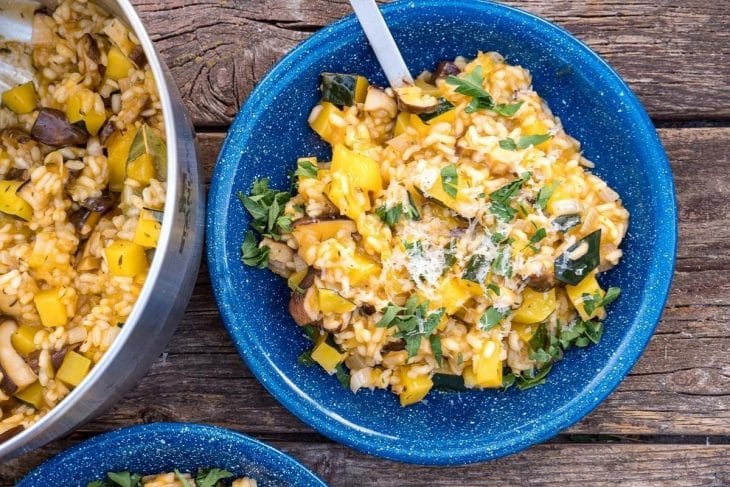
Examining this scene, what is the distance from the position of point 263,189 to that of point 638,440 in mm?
1193

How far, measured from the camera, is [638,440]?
2.35 m

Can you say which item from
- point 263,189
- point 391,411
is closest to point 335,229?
point 263,189

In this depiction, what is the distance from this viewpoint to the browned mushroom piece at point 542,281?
1.90m

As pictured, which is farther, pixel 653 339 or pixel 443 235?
pixel 653 339

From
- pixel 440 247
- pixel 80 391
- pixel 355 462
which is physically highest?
pixel 440 247

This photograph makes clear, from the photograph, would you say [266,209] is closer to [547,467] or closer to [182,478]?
[182,478]

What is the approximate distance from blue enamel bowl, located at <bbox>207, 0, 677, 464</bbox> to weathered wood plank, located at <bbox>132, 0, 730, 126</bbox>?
10.7 inches

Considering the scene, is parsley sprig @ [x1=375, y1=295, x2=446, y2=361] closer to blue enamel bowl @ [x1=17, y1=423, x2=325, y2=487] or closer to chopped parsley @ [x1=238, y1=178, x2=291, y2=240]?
chopped parsley @ [x1=238, y1=178, x2=291, y2=240]

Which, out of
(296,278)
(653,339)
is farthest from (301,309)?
(653,339)

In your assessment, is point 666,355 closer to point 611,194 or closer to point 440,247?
point 611,194

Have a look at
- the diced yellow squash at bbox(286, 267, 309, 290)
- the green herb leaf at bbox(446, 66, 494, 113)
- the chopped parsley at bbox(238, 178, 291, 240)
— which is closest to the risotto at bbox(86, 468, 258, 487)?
the diced yellow squash at bbox(286, 267, 309, 290)

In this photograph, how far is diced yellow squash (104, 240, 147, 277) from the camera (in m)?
1.93

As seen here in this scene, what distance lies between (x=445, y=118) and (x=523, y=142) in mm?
186

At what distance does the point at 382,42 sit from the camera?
201 centimetres
